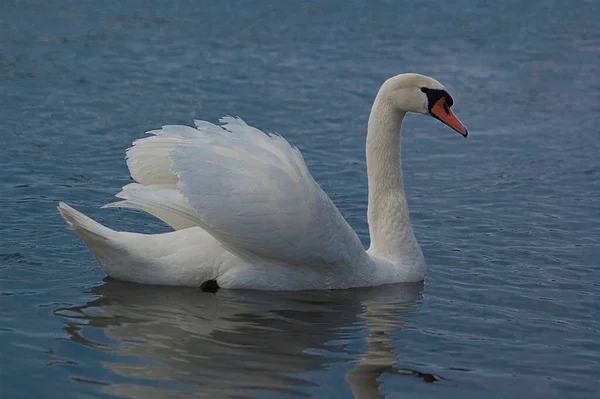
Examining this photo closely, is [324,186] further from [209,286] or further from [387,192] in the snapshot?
[209,286]

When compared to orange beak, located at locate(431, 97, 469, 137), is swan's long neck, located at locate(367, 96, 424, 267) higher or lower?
lower

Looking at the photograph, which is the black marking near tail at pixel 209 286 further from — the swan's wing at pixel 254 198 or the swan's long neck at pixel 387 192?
the swan's long neck at pixel 387 192

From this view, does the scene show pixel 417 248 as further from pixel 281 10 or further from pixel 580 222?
pixel 281 10

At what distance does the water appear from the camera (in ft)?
19.7

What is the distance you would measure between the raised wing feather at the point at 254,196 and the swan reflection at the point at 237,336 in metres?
0.39

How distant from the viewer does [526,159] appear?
10680mm

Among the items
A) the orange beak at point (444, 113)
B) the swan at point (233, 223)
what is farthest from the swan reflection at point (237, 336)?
the orange beak at point (444, 113)

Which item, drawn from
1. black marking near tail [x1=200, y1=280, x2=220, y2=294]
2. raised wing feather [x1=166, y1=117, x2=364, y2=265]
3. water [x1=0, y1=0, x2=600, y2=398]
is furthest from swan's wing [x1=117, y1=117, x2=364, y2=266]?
water [x1=0, y1=0, x2=600, y2=398]

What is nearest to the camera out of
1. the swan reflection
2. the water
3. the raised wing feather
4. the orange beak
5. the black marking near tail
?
the swan reflection

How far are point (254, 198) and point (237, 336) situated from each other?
0.86 m

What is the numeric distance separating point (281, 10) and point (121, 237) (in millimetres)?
9538

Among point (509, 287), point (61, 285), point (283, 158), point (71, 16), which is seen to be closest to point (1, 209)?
point (61, 285)

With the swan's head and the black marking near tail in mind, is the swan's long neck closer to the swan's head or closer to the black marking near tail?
the swan's head

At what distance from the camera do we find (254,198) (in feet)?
22.6
